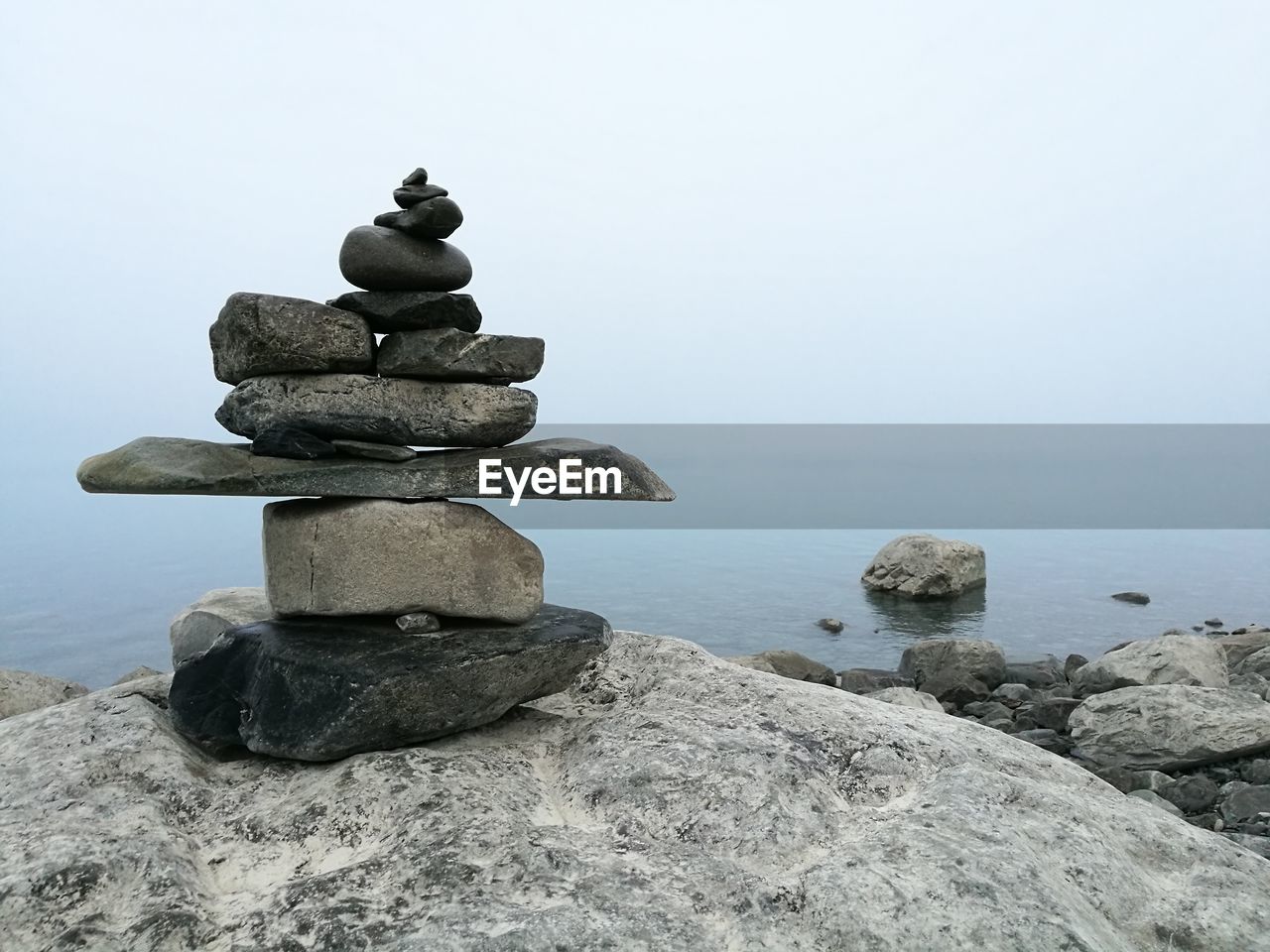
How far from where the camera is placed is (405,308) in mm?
6527

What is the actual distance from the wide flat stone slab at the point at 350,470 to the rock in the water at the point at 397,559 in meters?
0.15

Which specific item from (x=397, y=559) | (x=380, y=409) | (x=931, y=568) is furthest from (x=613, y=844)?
(x=931, y=568)

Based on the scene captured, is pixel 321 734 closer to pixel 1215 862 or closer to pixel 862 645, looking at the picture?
pixel 1215 862

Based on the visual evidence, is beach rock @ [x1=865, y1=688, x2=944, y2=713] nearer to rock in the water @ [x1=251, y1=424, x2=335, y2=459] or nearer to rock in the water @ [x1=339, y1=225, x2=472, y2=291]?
rock in the water @ [x1=339, y1=225, x2=472, y2=291]

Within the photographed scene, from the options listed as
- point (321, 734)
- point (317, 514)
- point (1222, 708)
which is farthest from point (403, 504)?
point (1222, 708)

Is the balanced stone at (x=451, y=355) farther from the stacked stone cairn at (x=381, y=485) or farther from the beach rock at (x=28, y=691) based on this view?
the beach rock at (x=28, y=691)

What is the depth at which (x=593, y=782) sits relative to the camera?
19.3 feet

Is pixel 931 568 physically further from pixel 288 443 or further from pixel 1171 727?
pixel 288 443

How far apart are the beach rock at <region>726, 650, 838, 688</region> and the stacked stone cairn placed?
22.8 ft

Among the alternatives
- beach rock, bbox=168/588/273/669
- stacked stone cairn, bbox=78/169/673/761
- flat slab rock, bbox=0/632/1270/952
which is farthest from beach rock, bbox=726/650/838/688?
stacked stone cairn, bbox=78/169/673/761

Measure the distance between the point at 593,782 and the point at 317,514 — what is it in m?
2.49

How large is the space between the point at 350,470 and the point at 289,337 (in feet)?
3.04

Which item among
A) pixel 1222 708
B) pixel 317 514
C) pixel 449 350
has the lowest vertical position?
pixel 1222 708

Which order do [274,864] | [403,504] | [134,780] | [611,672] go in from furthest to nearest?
[611,672] < [403,504] < [134,780] < [274,864]
